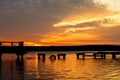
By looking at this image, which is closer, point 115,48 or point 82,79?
point 82,79

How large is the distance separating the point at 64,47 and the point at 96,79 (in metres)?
80.6

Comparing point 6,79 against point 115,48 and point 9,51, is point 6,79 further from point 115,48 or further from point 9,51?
point 115,48

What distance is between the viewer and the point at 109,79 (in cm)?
4803

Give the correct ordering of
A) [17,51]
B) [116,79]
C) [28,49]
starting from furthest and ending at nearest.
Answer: [28,49] → [17,51] → [116,79]

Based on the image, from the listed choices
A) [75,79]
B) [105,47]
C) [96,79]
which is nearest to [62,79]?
[75,79]

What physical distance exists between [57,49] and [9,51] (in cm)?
2385

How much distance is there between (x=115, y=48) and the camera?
130250 millimetres

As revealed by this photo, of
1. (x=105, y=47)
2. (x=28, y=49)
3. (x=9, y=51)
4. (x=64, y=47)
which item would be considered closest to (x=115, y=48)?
(x=105, y=47)

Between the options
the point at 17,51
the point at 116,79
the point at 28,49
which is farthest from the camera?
the point at 28,49

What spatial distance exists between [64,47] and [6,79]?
8085 centimetres

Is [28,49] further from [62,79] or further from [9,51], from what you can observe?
[62,79]

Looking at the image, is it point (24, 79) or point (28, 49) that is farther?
point (28, 49)

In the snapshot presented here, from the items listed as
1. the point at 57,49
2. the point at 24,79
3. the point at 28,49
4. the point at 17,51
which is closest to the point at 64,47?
the point at 57,49

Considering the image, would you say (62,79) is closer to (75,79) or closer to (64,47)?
(75,79)
